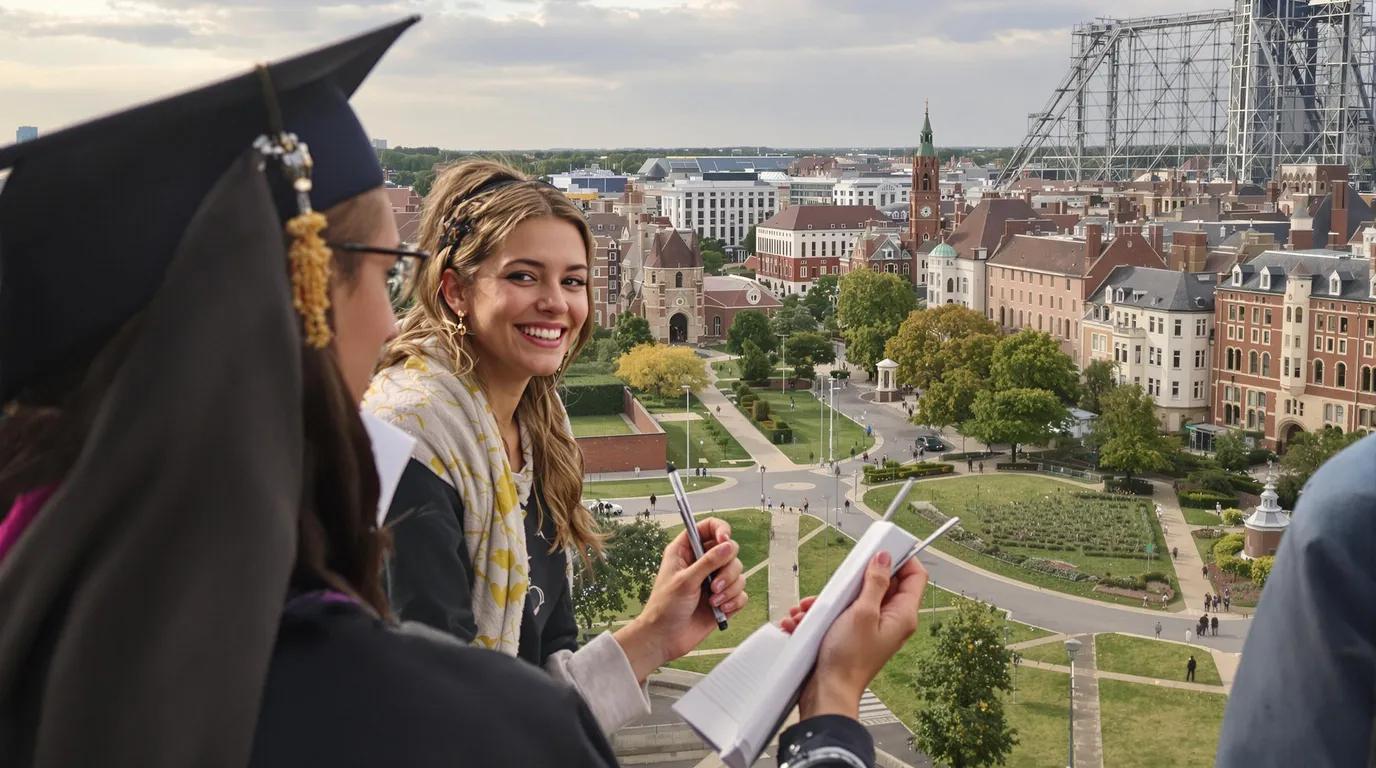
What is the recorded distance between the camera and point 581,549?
3.38m

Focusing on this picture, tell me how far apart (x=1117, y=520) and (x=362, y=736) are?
25141 mm

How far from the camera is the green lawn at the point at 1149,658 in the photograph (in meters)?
17.8

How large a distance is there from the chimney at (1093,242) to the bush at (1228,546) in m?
17.1

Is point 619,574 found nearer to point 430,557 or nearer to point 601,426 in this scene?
point 601,426

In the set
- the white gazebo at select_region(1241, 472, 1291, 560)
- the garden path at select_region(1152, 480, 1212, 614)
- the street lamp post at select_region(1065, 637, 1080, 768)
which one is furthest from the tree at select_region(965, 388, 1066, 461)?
the street lamp post at select_region(1065, 637, 1080, 768)

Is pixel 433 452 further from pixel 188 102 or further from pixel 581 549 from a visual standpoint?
pixel 188 102

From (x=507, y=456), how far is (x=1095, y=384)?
106 feet

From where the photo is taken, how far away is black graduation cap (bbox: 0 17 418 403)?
134 centimetres

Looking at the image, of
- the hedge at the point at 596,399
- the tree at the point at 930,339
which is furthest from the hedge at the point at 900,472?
the hedge at the point at 596,399

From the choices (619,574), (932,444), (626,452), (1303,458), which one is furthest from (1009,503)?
(619,574)

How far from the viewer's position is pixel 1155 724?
16.1 m

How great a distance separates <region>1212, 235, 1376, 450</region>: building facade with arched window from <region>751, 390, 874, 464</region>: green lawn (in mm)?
8078

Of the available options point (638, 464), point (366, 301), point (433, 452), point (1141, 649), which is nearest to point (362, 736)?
point (366, 301)

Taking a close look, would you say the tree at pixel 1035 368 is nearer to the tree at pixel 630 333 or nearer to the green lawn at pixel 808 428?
the green lawn at pixel 808 428
